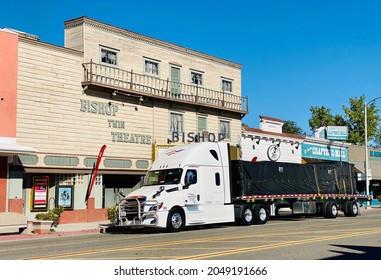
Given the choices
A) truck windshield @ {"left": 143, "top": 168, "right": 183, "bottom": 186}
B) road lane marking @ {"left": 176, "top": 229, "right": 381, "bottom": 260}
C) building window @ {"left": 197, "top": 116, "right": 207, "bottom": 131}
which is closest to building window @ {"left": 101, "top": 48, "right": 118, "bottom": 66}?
building window @ {"left": 197, "top": 116, "right": 207, "bottom": 131}

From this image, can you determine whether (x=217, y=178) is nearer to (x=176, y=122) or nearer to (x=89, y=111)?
(x=89, y=111)

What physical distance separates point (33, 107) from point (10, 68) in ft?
6.84

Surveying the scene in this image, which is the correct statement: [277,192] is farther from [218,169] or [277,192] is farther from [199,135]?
[199,135]

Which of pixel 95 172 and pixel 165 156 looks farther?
pixel 95 172

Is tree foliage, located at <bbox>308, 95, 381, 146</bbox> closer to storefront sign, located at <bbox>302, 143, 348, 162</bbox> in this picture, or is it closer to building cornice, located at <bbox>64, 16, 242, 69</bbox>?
storefront sign, located at <bbox>302, 143, 348, 162</bbox>

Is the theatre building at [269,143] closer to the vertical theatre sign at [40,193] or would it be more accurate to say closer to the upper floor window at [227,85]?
the upper floor window at [227,85]

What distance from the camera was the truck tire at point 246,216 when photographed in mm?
23672

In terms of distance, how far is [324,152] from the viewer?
47094 mm

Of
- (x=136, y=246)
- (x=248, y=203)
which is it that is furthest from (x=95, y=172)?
(x=136, y=246)

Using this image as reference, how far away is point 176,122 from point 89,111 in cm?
682

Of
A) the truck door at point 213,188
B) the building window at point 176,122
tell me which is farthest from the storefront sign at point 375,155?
the truck door at point 213,188

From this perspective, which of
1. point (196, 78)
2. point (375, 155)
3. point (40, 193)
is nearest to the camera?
point (40, 193)

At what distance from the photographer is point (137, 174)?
30062 millimetres

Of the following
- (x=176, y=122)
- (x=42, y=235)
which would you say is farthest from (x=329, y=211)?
(x=42, y=235)
